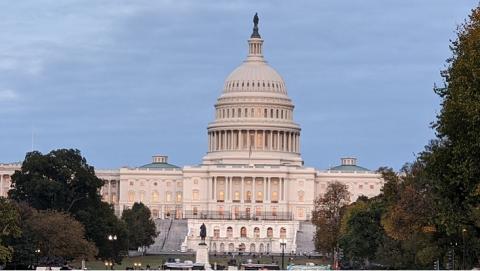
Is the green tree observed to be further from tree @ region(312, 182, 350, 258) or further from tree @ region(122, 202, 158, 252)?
tree @ region(122, 202, 158, 252)

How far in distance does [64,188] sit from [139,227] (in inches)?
1696

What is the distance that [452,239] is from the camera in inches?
3509

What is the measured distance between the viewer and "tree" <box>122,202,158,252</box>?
549 feet

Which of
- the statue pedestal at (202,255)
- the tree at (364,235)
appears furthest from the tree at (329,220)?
the statue pedestal at (202,255)

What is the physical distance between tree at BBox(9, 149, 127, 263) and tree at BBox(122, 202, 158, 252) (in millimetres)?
29623

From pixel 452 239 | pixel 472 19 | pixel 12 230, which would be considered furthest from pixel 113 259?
pixel 472 19

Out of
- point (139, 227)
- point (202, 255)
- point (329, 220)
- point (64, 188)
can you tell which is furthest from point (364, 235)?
point (139, 227)

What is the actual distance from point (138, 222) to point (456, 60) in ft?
365

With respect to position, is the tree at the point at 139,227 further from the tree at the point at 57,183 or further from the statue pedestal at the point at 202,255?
the statue pedestal at the point at 202,255

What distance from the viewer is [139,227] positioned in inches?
6826

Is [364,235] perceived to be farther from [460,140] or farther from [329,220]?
[460,140]

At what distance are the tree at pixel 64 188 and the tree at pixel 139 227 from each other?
29623 millimetres

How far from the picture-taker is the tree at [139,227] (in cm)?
16738

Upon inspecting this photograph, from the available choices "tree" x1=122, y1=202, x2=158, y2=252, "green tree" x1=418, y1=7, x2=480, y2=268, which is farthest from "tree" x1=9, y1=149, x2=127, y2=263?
"green tree" x1=418, y1=7, x2=480, y2=268
